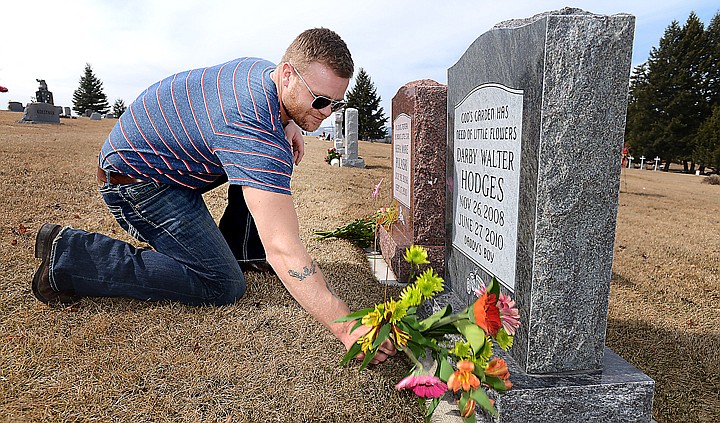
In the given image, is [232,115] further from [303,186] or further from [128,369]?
[303,186]

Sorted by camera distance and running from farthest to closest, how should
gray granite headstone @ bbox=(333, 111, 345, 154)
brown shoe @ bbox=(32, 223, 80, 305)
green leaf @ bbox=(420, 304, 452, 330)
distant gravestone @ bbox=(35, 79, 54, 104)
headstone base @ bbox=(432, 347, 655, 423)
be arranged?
distant gravestone @ bbox=(35, 79, 54, 104)
gray granite headstone @ bbox=(333, 111, 345, 154)
brown shoe @ bbox=(32, 223, 80, 305)
headstone base @ bbox=(432, 347, 655, 423)
green leaf @ bbox=(420, 304, 452, 330)

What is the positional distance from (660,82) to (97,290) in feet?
132

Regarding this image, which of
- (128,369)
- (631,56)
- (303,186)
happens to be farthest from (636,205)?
(128,369)

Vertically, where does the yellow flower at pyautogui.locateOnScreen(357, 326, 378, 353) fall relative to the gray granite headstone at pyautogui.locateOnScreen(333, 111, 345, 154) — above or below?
below

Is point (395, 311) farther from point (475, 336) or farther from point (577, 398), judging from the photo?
point (577, 398)

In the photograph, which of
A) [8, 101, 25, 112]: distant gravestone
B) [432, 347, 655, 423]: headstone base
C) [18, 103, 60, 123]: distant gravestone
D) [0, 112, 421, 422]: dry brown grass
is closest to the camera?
[432, 347, 655, 423]: headstone base

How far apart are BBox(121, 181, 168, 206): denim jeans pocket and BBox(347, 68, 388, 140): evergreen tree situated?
42100mm

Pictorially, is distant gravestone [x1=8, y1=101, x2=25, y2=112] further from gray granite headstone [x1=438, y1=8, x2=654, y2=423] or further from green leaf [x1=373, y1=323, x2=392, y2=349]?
green leaf [x1=373, y1=323, x2=392, y2=349]

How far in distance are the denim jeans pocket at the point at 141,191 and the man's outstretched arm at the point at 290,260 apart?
110 centimetres

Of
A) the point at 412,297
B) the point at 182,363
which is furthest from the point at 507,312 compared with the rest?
the point at 182,363

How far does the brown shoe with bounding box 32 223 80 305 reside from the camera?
8.86 feet

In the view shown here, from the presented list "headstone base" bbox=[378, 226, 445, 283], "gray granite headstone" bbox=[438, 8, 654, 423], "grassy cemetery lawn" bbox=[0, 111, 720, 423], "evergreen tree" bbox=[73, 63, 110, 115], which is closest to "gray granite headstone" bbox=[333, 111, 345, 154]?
"grassy cemetery lawn" bbox=[0, 111, 720, 423]

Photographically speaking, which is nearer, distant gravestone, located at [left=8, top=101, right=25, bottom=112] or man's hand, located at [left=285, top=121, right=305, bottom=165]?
man's hand, located at [left=285, top=121, right=305, bottom=165]

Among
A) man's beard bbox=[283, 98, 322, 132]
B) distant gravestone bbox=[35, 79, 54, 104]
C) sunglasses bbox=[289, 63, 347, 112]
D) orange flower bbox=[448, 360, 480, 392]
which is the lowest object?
orange flower bbox=[448, 360, 480, 392]
